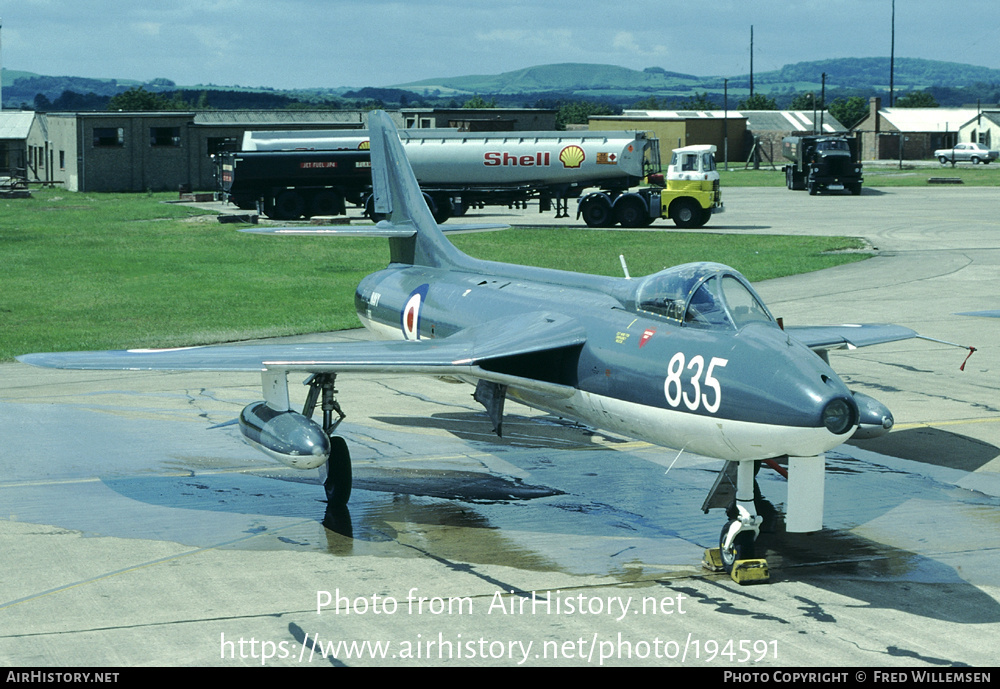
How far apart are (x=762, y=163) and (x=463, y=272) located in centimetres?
12044

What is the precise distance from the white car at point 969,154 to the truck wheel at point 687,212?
257 feet

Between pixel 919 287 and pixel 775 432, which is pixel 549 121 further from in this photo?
pixel 775 432

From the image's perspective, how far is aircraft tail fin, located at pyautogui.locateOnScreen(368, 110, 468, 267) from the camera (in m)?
19.8

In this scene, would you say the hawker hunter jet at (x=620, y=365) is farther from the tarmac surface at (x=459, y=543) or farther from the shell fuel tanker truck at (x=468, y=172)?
the shell fuel tanker truck at (x=468, y=172)

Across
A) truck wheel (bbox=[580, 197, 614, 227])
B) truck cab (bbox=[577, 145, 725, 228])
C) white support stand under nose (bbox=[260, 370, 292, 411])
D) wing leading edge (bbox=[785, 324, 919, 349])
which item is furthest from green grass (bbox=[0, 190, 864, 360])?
wing leading edge (bbox=[785, 324, 919, 349])

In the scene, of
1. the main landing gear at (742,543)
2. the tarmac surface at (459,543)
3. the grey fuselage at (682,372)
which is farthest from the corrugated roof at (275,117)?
the main landing gear at (742,543)

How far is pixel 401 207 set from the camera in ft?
67.5

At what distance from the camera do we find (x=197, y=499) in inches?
589

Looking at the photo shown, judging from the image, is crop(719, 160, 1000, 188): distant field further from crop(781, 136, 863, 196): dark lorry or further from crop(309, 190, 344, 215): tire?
crop(309, 190, 344, 215): tire

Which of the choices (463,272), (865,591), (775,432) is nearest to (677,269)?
(775,432)

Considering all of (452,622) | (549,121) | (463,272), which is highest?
(549,121)

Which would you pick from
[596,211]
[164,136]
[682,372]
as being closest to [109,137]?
[164,136]

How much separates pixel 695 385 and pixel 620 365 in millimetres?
1306

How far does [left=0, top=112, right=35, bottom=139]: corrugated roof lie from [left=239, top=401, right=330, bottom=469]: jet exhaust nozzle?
323 feet
